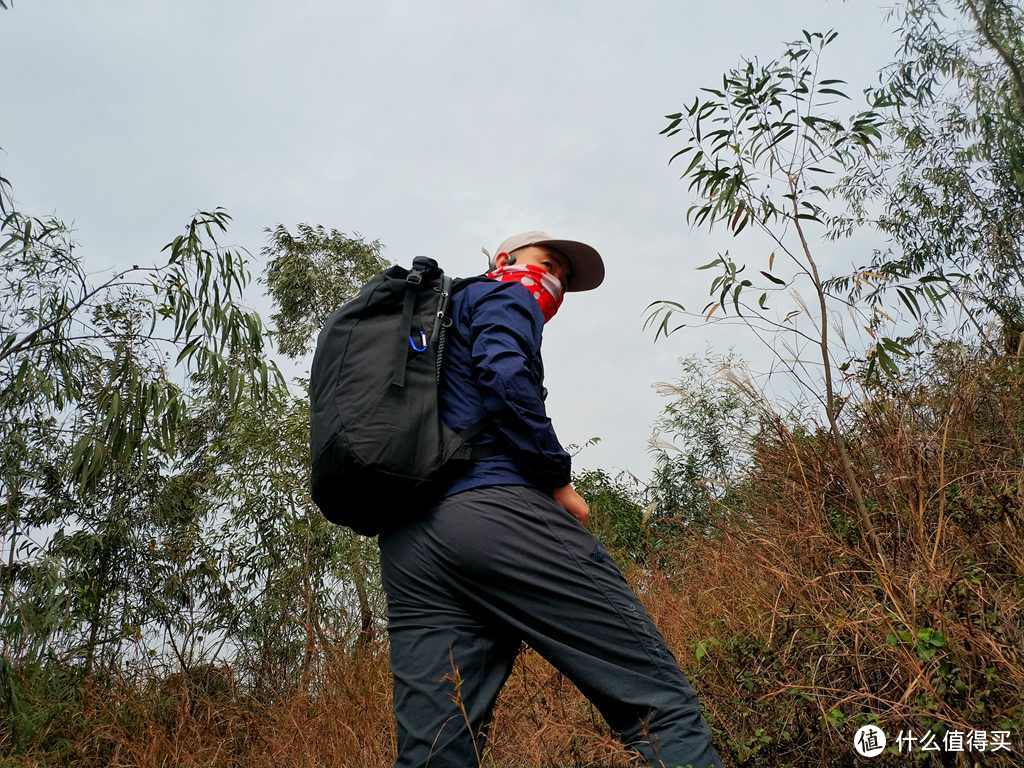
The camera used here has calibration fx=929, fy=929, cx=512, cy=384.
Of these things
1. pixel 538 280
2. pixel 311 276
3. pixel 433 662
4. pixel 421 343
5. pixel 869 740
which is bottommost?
pixel 869 740

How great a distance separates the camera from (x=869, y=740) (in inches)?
97.8

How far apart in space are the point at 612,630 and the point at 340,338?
903 mm

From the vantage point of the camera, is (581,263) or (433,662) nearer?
(433,662)

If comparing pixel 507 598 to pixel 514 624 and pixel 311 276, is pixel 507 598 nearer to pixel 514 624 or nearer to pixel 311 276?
pixel 514 624

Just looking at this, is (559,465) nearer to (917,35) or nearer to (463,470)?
(463,470)

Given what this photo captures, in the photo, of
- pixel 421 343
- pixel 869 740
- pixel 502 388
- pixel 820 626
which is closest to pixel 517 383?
pixel 502 388

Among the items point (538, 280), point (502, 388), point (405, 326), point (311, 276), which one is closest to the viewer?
point (502, 388)

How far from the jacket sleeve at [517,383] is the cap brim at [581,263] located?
1.19 ft

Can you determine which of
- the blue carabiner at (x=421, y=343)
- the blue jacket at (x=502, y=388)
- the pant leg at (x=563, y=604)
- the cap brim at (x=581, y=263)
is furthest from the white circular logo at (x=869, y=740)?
the blue carabiner at (x=421, y=343)

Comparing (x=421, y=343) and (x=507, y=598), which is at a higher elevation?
(x=421, y=343)

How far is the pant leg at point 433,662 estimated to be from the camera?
204 centimetres

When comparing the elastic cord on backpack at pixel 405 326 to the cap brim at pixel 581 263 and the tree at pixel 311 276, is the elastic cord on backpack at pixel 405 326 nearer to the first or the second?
the cap brim at pixel 581 263

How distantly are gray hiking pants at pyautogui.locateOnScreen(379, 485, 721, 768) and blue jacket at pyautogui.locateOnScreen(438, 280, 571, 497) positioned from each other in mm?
54

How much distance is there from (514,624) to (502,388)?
0.52 metres
